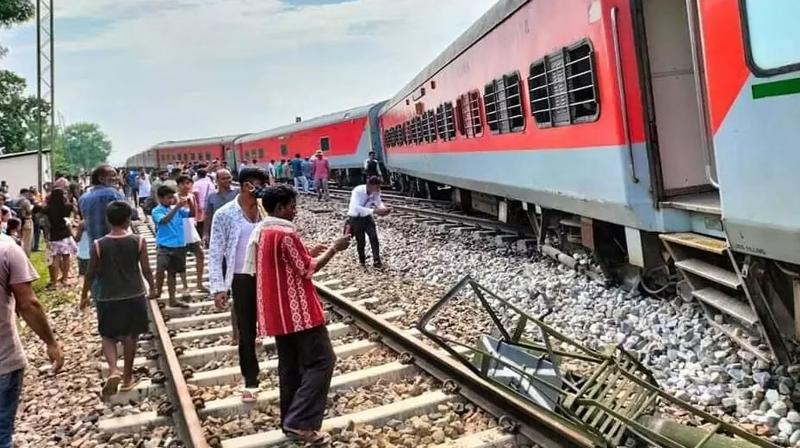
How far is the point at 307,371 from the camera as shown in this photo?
432cm

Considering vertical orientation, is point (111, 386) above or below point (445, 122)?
below

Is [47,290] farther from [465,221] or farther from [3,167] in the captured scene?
[3,167]

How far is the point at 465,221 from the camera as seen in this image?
13.7m

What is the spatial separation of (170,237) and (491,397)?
197 inches

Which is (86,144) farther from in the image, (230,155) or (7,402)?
(7,402)

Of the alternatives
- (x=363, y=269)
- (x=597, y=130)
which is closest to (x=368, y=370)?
(x=597, y=130)

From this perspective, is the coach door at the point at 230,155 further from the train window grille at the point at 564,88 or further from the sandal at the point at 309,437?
the sandal at the point at 309,437

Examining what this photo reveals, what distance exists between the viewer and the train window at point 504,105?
879 cm

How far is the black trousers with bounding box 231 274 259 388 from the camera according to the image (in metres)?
5.11

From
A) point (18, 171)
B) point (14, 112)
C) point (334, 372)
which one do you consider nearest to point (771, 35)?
point (334, 372)

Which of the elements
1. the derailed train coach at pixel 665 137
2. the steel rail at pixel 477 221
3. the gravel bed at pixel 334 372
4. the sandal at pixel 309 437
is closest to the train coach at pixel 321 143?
the steel rail at pixel 477 221

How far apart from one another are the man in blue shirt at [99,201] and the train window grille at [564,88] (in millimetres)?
4449

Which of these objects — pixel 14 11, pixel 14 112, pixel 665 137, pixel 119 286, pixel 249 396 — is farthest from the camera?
pixel 14 112

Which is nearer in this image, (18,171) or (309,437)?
(309,437)
